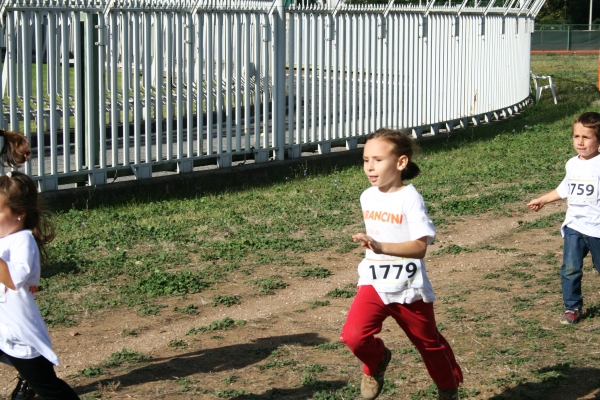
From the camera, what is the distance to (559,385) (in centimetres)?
459

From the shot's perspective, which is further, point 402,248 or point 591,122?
point 591,122

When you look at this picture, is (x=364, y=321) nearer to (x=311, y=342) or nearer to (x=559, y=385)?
(x=559, y=385)

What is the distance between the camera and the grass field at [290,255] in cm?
499

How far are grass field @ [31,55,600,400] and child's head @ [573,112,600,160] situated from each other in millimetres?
1114

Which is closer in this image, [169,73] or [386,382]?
[386,382]

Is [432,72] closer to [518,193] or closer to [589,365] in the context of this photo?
[518,193]

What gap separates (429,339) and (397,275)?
35cm

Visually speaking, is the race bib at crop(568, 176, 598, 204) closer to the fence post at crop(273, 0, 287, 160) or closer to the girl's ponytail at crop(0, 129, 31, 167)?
the girl's ponytail at crop(0, 129, 31, 167)

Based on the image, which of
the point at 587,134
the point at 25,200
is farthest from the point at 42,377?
the point at 587,134

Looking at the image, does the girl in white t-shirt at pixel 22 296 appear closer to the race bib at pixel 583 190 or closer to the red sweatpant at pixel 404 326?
the red sweatpant at pixel 404 326

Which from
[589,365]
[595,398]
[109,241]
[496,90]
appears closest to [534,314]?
[589,365]

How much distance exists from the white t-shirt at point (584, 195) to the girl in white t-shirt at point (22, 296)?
11.0 feet

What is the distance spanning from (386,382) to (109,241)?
3.79 metres

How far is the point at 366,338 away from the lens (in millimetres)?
4027
